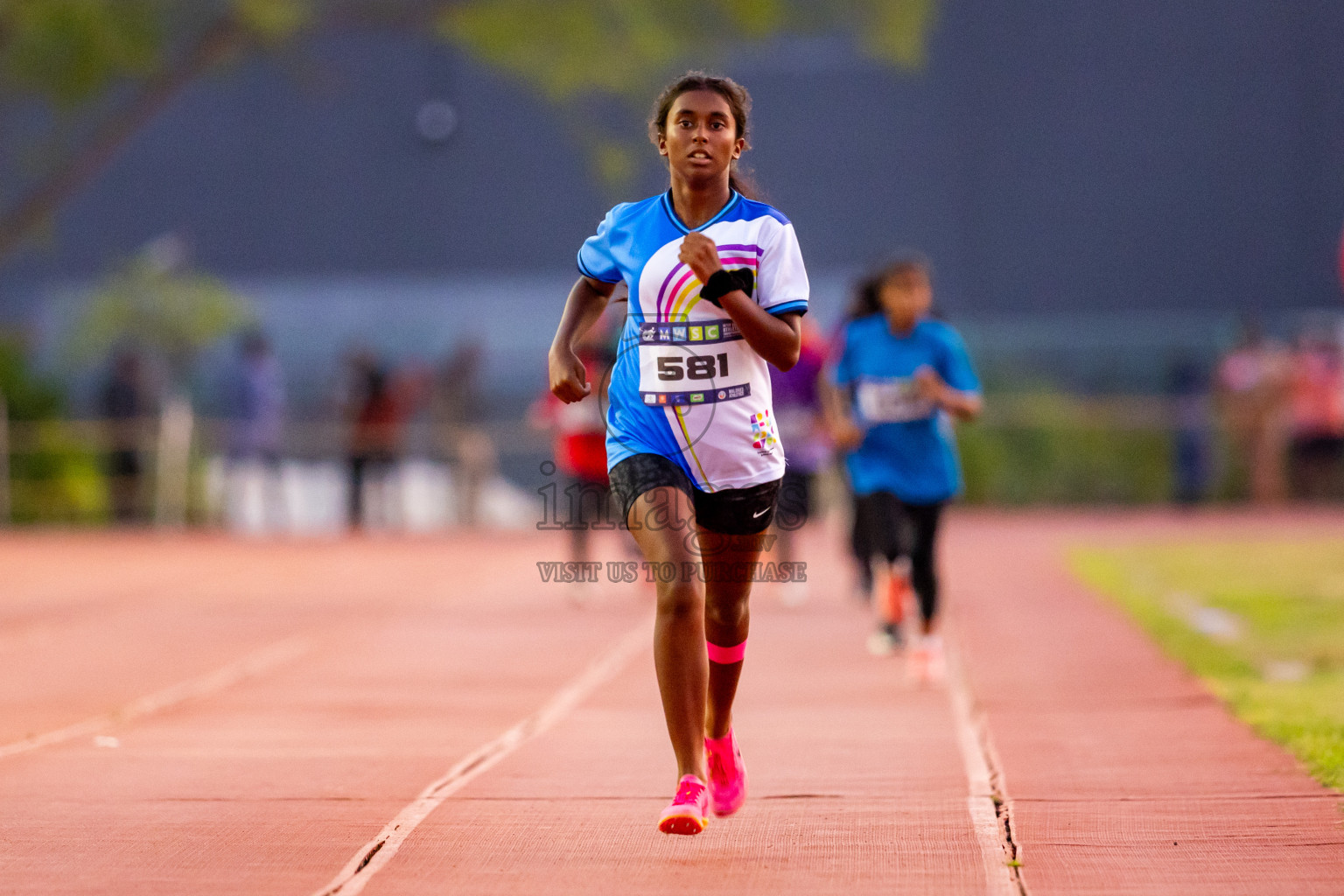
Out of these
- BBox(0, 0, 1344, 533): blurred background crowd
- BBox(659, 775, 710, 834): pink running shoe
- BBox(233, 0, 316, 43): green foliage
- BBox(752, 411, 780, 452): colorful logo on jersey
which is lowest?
BBox(659, 775, 710, 834): pink running shoe

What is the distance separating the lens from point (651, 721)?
791 centimetres

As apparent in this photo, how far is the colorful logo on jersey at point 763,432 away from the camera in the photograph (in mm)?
5285

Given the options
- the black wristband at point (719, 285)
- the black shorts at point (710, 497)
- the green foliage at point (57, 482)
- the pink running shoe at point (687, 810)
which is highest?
the black wristband at point (719, 285)

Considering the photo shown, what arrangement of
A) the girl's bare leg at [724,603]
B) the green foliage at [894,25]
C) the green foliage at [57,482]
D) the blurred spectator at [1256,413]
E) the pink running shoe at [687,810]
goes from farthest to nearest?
the green foliage at [894,25]
the blurred spectator at [1256,413]
the green foliage at [57,482]
the girl's bare leg at [724,603]
the pink running shoe at [687,810]

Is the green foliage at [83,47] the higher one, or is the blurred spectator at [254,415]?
the green foliage at [83,47]

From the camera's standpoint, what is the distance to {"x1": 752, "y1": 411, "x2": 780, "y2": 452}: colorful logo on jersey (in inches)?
208

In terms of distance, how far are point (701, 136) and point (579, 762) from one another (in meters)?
2.57

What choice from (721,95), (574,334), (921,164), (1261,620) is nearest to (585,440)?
(1261,620)

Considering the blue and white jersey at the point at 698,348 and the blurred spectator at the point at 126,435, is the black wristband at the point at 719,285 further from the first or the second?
the blurred spectator at the point at 126,435

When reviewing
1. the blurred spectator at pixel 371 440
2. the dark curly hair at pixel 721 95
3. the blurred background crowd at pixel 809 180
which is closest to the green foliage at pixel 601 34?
the blurred background crowd at pixel 809 180

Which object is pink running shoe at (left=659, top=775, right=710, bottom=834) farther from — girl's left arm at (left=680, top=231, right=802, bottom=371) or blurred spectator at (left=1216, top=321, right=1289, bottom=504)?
blurred spectator at (left=1216, top=321, right=1289, bottom=504)

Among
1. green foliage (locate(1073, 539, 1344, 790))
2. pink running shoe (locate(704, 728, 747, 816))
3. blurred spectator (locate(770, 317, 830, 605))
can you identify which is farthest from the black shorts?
blurred spectator (locate(770, 317, 830, 605))

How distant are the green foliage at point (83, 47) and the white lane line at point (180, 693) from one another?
1497cm

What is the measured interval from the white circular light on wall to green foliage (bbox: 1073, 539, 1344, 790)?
15955 mm
